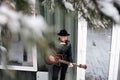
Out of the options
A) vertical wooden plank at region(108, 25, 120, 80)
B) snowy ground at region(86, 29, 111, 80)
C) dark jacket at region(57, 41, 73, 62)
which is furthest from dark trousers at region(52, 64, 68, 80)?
vertical wooden plank at region(108, 25, 120, 80)

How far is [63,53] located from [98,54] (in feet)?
1.30

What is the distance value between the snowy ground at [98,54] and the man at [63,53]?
0.75 feet

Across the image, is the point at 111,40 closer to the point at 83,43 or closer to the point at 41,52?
the point at 83,43

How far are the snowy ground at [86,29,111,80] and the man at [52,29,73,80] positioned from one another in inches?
9.1

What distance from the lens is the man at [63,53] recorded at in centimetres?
284

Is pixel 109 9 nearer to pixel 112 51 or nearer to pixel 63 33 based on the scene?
pixel 63 33

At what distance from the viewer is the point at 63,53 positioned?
9.59ft

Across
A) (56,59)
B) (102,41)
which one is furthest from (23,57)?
(102,41)

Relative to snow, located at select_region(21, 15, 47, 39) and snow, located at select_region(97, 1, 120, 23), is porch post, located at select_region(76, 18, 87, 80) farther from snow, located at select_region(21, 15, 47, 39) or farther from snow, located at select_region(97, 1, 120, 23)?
snow, located at select_region(21, 15, 47, 39)

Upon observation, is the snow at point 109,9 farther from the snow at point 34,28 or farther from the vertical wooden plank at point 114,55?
the vertical wooden plank at point 114,55

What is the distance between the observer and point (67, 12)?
136cm

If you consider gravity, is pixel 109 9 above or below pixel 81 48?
above

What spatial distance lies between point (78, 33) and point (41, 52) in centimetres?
213

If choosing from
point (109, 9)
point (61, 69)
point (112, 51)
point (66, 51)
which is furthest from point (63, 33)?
point (109, 9)
